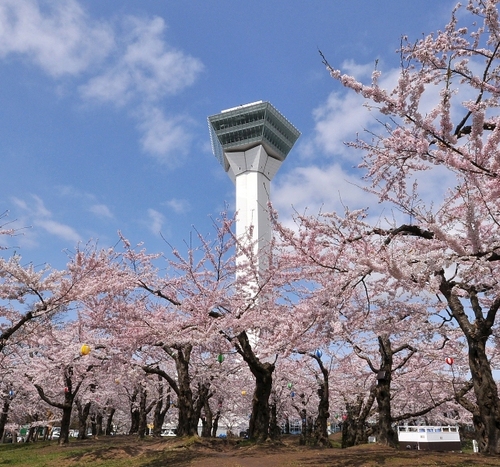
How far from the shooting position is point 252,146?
275 feet

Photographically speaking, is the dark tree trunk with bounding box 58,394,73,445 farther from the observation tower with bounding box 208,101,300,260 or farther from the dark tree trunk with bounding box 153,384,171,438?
the observation tower with bounding box 208,101,300,260

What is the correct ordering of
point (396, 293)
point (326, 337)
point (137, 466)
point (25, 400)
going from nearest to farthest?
point (326, 337) < point (137, 466) < point (396, 293) < point (25, 400)

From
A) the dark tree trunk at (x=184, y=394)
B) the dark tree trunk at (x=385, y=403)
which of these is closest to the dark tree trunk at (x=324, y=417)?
the dark tree trunk at (x=385, y=403)

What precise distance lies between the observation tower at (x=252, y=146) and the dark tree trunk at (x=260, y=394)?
63.4 m

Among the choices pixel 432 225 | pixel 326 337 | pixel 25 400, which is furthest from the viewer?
pixel 25 400

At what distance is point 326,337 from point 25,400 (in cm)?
3502

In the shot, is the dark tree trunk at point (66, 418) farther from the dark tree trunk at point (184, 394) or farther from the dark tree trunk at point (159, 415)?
the dark tree trunk at point (184, 394)

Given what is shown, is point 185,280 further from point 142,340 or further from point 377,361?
point 377,361

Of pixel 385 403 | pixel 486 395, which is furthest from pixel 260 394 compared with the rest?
pixel 486 395

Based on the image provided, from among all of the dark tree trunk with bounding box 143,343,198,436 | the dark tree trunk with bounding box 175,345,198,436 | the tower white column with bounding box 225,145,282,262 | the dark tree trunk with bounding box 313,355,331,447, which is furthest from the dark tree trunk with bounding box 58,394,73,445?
the tower white column with bounding box 225,145,282,262

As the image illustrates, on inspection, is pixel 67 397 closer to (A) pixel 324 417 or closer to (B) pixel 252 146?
(A) pixel 324 417

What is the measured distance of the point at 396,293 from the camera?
14234 millimetres

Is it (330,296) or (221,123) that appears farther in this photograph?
(221,123)

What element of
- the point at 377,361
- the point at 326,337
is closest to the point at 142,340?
the point at 326,337
